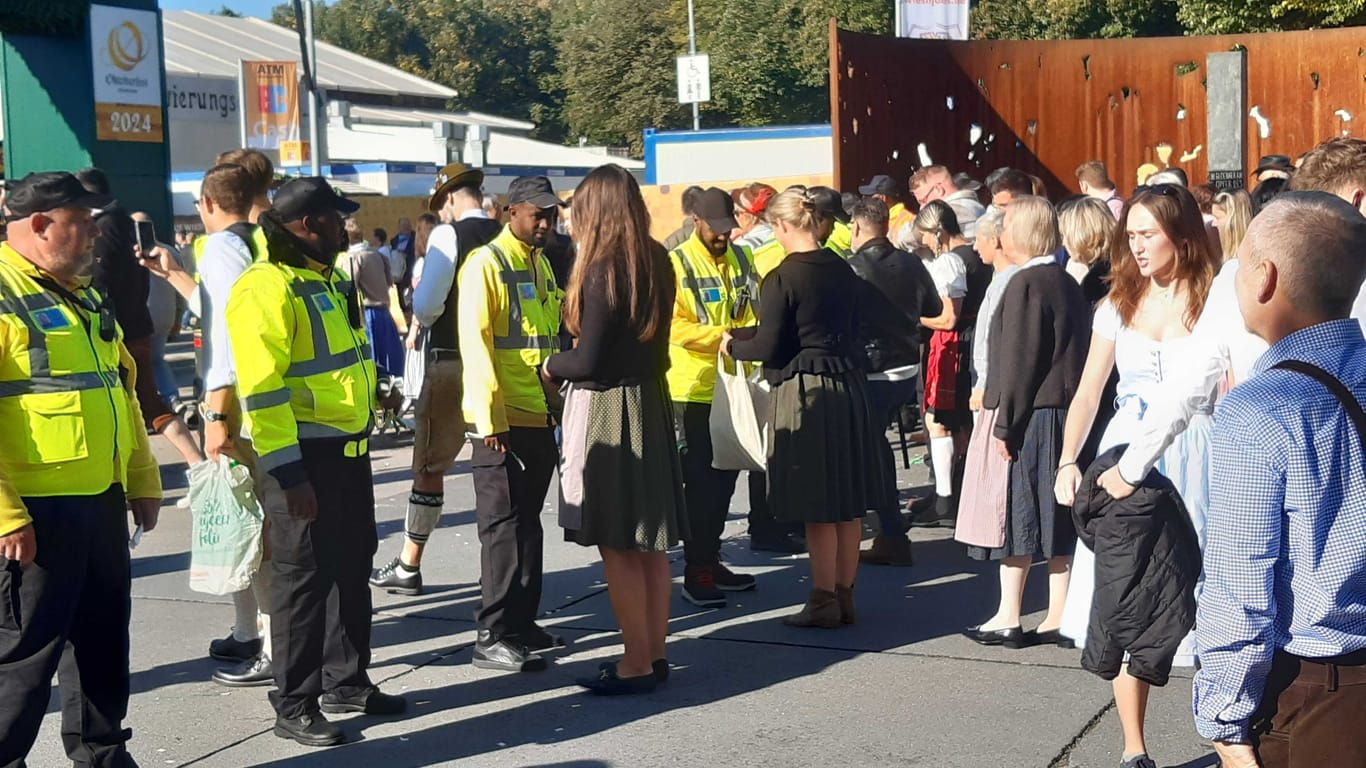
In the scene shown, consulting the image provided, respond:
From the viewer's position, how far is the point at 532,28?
82.8 metres

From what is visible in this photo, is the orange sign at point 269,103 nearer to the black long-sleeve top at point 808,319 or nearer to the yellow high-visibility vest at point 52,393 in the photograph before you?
the black long-sleeve top at point 808,319

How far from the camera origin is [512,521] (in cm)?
593

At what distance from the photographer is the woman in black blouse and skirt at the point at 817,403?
248 inches

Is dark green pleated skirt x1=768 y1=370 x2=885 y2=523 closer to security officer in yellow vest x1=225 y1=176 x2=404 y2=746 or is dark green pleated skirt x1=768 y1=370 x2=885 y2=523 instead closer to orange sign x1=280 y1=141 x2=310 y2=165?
security officer in yellow vest x1=225 y1=176 x2=404 y2=746

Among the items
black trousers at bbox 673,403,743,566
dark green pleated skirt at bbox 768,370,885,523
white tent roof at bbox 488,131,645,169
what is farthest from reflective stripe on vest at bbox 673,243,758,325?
white tent roof at bbox 488,131,645,169

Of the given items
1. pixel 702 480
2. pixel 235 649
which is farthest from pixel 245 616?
pixel 702 480

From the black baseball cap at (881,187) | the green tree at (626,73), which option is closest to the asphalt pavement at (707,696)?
the black baseball cap at (881,187)

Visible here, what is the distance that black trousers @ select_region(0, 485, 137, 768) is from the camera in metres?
4.27

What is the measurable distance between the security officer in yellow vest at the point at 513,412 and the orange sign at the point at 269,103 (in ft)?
60.4

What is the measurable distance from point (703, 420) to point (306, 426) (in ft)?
8.27

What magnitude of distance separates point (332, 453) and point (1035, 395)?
108 inches

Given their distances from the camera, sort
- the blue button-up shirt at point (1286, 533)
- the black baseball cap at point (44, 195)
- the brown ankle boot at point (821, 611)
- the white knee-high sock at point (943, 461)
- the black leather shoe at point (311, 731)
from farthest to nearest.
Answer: the white knee-high sock at point (943, 461) → the brown ankle boot at point (821, 611) → the black leather shoe at point (311, 731) → the black baseball cap at point (44, 195) → the blue button-up shirt at point (1286, 533)

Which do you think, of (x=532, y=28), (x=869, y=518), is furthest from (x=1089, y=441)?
(x=532, y=28)

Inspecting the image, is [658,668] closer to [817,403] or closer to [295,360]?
[817,403]
